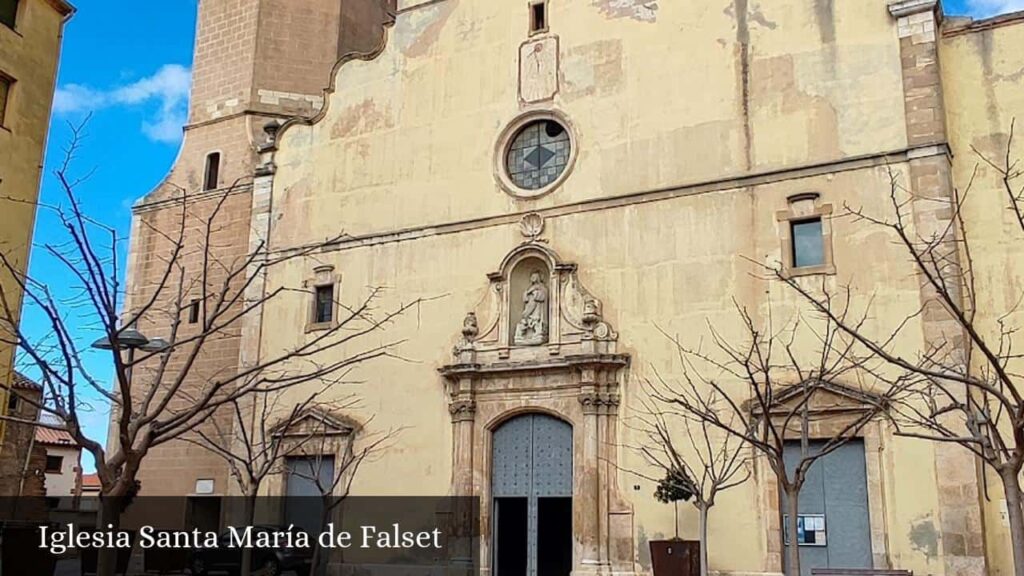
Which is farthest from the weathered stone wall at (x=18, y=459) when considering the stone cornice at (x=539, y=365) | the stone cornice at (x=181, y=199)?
the stone cornice at (x=539, y=365)

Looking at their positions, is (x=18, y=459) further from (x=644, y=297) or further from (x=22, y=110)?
(x=644, y=297)

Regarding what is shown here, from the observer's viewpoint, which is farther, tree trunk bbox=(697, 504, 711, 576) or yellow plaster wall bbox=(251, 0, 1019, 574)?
yellow plaster wall bbox=(251, 0, 1019, 574)

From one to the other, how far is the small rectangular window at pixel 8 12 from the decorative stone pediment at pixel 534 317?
1242 centimetres

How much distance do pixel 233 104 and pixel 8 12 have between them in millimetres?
6067

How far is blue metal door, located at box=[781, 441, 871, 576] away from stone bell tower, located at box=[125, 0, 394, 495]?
15.5 metres

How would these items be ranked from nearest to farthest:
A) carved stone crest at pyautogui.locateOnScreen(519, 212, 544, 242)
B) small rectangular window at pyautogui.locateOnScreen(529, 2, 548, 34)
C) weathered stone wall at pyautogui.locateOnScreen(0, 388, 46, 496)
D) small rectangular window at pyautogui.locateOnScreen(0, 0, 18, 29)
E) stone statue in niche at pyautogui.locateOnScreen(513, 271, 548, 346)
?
stone statue in niche at pyautogui.locateOnScreen(513, 271, 548, 346), carved stone crest at pyautogui.locateOnScreen(519, 212, 544, 242), small rectangular window at pyautogui.locateOnScreen(0, 0, 18, 29), small rectangular window at pyautogui.locateOnScreen(529, 2, 548, 34), weathered stone wall at pyautogui.locateOnScreen(0, 388, 46, 496)

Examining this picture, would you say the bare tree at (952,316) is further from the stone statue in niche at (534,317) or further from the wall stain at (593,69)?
the wall stain at (593,69)

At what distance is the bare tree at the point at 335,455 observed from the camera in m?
22.6

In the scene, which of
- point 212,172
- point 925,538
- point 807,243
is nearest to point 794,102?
point 807,243

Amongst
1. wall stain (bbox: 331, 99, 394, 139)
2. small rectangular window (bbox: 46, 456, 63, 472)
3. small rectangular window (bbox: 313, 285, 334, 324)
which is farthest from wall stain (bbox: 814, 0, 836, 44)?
small rectangular window (bbox: 46, 456, 63, 472)

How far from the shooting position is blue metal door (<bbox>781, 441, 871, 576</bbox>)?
17.5 meters

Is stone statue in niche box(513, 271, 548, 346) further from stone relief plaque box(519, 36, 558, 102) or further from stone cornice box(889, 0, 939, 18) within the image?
stone cornice box(889, 0, 939, 18)

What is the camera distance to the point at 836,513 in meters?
17.7

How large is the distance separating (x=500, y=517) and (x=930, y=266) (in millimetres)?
9732
